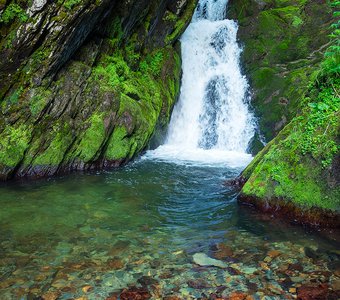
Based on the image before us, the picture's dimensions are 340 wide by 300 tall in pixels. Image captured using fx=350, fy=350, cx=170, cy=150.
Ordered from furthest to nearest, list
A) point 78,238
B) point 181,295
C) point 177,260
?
point 78,238
point 177,260
point 181,295

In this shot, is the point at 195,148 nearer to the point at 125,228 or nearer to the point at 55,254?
the point at 125,228

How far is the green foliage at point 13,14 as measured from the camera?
355 inches

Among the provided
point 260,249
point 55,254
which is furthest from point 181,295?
point 55,254

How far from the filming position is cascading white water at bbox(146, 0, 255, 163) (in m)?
14.6

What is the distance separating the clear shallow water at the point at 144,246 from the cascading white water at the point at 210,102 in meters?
4.98

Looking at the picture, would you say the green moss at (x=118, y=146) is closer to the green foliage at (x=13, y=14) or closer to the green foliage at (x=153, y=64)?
the green foliage at (x=153, y=64)

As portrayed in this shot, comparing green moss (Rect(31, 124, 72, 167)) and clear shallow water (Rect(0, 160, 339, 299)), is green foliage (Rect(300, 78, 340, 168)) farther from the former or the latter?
green moss (Rect(31, 124, 72, 167))

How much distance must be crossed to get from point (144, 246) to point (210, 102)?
10664 millimetres

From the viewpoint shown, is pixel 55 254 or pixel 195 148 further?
pixel 195 148

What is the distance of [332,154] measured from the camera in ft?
22.2

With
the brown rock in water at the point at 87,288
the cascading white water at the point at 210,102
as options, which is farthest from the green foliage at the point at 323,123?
the cascading white water at the point at 210,102

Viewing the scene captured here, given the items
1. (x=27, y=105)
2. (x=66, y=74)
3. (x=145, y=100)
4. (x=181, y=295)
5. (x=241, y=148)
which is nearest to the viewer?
(x=181, y=295)

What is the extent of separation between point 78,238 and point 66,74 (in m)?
6.03

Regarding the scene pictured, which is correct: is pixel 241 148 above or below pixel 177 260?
above
